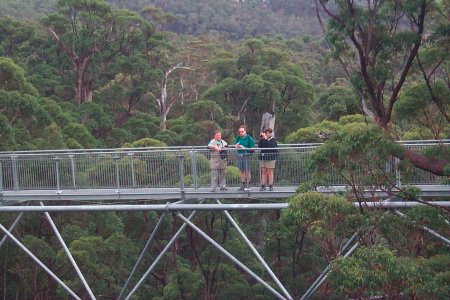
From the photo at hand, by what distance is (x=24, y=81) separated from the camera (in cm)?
2400

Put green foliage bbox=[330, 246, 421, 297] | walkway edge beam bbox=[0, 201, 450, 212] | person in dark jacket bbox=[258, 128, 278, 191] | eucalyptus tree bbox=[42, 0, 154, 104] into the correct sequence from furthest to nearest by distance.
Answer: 1. eucalyptus tree bbox=[42, 0, 154, 104]
2. person in dark jacket bbox=[258, 128, 278, 191]
3. walkway edge beam bbox=[0, 201, 450, 212]
4. green foliage bbox=[330, 246, 421, 297]

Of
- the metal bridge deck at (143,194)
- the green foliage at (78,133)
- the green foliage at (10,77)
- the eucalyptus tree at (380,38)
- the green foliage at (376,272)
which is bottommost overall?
the green foliage at (78,133)

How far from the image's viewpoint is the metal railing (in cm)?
1345

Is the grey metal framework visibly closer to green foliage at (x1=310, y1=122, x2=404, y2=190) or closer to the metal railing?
the metal railing

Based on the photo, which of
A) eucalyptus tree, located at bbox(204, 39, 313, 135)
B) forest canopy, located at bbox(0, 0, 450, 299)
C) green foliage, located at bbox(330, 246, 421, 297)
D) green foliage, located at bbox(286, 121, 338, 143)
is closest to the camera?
green foliage, located at bbox(330, 246, 421, 297)

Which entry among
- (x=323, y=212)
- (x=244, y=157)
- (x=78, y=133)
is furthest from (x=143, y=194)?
(x=78, y=133)

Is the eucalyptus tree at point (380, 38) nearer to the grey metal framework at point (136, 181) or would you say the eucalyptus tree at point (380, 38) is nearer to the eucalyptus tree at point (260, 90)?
the grey metal framework at point (136, 181)

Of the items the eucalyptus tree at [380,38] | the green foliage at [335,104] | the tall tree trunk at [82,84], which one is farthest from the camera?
the tall tree trunk at [82,84]

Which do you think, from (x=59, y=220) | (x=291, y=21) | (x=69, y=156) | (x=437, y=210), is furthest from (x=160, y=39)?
(x=291, y=21)

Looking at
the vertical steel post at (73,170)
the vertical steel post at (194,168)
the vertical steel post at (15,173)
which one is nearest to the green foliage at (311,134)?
the vertical steel post at (194,168)

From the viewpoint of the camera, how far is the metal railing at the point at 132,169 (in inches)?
529

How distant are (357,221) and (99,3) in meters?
26.2

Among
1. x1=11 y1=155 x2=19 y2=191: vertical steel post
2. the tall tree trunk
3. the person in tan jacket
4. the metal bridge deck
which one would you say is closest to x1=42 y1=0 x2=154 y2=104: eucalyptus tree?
the tall tree trunk

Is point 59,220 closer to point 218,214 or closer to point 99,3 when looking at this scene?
point 218,214
